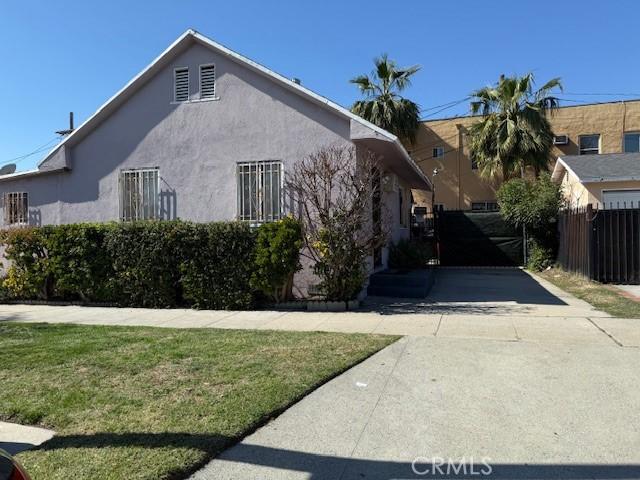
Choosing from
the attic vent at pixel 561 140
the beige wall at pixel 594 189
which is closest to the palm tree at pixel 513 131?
the attic vent at pixel 561 140

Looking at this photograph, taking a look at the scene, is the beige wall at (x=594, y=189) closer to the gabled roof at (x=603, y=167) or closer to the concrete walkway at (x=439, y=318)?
the gabled roof at (x=603, y=167)

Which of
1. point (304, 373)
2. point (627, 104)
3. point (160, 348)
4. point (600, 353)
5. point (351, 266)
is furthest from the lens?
point (627, 104)

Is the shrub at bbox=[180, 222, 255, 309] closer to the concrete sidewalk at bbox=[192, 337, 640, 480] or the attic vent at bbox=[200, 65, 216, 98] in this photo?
the attic vent at bbox=[200, 65, 216, 98]

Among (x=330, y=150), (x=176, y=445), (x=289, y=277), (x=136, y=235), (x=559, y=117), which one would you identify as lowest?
(x=176, y=445)

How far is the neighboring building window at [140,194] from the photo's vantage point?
41.3 feet

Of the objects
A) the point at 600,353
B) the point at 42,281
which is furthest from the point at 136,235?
the point at 600,353

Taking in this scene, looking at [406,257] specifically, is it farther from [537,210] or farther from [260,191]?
[537,210]

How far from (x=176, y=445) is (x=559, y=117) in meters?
28.3

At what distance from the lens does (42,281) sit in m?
11.7

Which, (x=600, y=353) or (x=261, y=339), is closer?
(x=600, y=353)

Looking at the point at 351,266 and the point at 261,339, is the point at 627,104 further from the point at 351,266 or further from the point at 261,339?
the point at 261,339

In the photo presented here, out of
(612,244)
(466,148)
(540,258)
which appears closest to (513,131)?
(466,148)

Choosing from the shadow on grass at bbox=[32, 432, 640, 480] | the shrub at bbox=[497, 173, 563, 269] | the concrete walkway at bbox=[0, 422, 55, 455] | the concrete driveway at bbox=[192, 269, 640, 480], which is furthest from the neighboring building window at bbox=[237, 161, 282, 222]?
the shrub at bbox=[497, 173, 563, 269]

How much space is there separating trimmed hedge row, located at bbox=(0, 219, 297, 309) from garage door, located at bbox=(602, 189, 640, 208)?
11.7 metres
